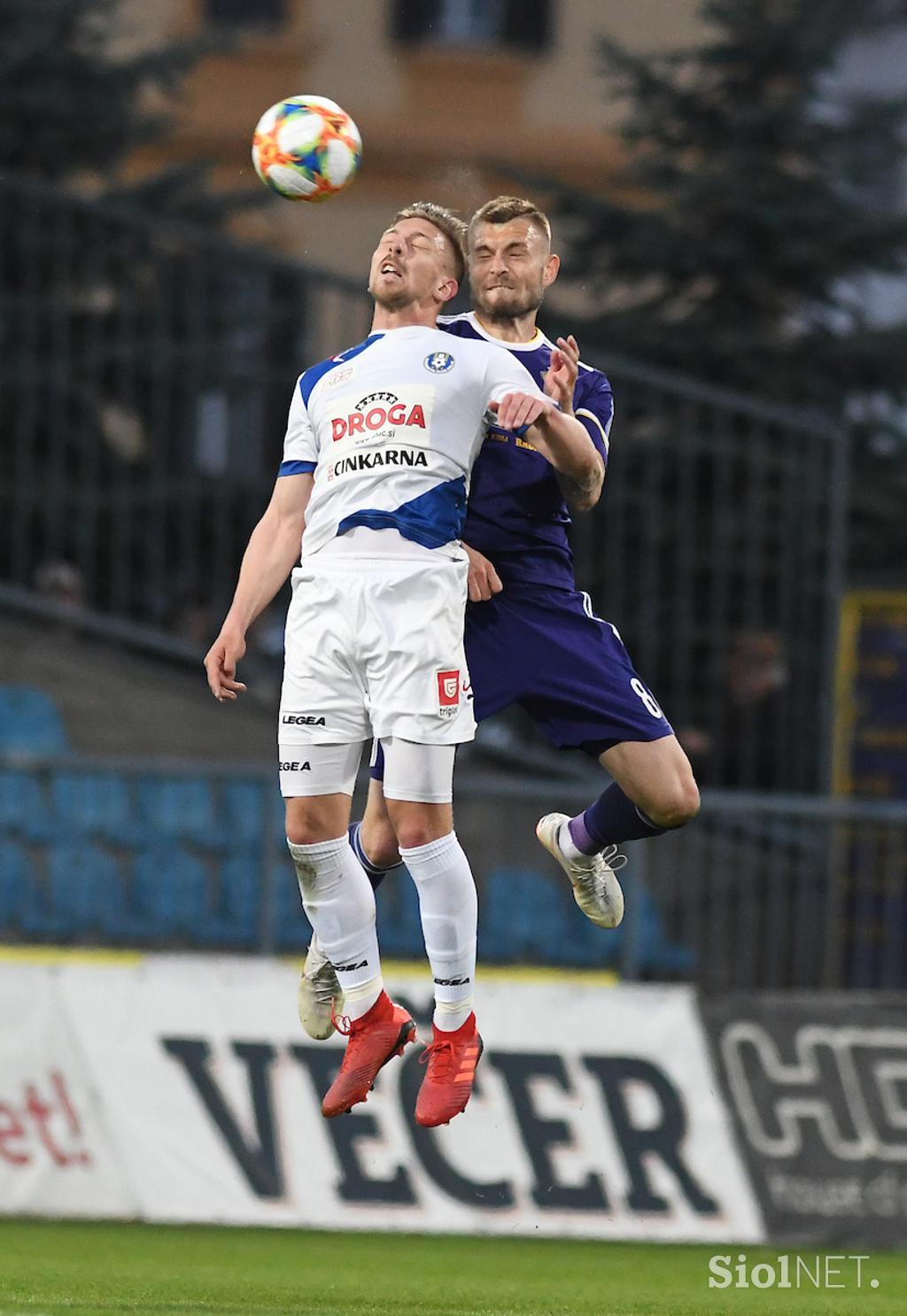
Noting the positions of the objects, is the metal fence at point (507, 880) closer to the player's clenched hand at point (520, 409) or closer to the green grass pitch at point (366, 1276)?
the green grass pitch at point (366, 1276)

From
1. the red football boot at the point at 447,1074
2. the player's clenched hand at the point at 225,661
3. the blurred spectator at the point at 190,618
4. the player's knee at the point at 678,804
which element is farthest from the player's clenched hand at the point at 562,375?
the blurred spectator at the point at 190,618

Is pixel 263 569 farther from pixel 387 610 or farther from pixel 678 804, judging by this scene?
pixel 678 804

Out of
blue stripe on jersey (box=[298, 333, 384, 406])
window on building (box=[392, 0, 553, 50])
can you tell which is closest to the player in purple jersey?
blue stripe on jersey (box=[298, 333, 384, 406])

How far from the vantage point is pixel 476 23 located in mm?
27719

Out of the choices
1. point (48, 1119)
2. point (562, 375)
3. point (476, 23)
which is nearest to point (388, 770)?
point (562, 375)

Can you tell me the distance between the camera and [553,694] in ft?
26.2

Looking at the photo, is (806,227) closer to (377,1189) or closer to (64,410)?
(64,410)

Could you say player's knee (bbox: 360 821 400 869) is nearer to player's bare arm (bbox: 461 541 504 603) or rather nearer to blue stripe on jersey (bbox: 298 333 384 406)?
player's bare arm (bbox: 461 541 504 603)

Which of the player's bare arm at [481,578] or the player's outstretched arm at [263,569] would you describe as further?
the player's bare arm at [481,578]

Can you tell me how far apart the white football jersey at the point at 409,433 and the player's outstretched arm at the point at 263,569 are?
0.37 ft

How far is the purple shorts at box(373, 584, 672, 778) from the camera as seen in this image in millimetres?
7969

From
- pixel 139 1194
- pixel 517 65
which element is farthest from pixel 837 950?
pixel 517 65

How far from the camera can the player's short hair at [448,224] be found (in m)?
7.72

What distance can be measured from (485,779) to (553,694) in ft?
16.3
